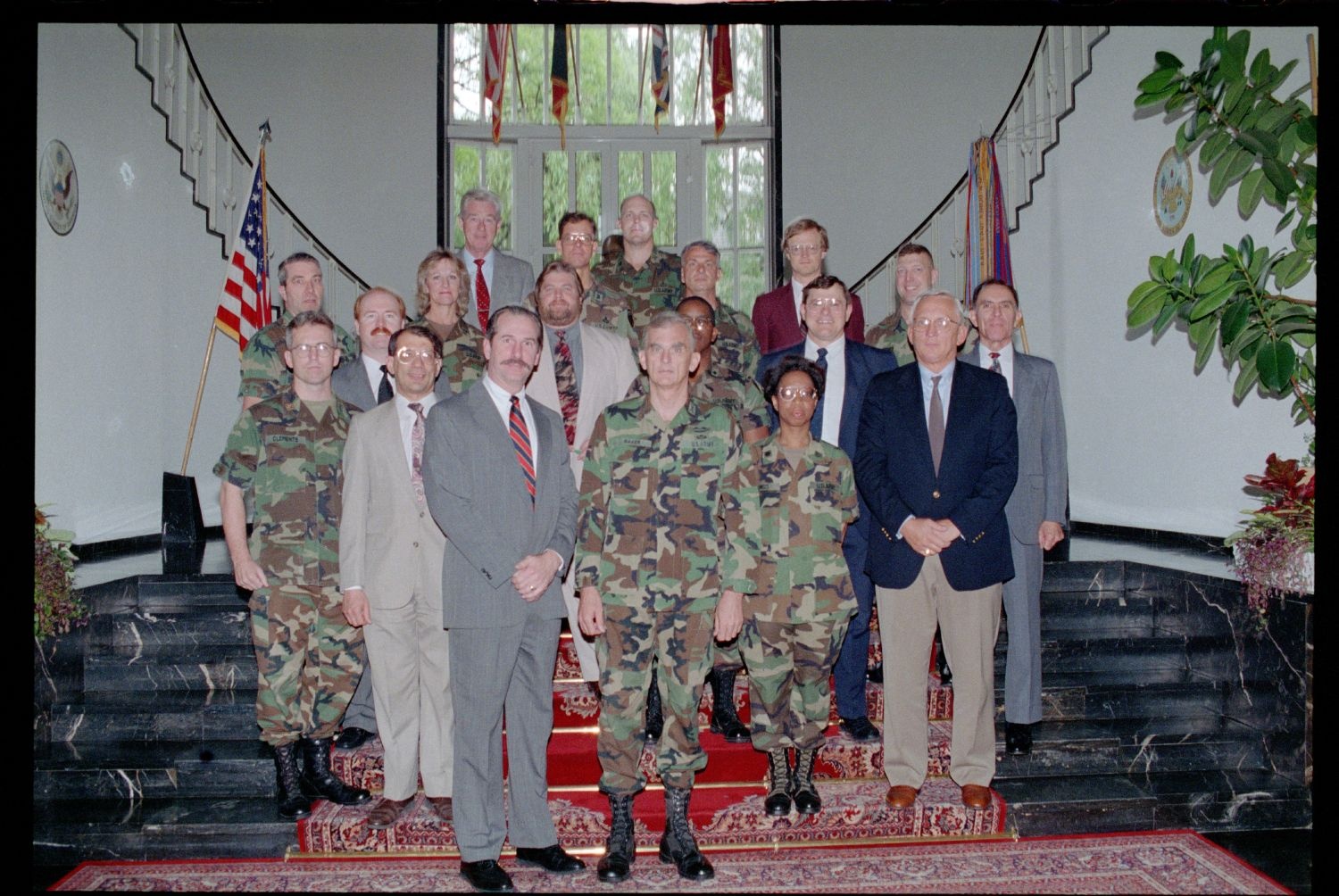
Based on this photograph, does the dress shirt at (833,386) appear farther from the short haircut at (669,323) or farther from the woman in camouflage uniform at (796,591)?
the short haircut at (669,323)

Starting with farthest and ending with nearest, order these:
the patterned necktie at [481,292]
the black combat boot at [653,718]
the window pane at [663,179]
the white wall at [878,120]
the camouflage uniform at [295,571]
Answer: the window pane at [663,179] < the white wall at [878,120] < the patterned necktie at [481,292] < the black combat boot at [653,718] < the camouflage uniform at [295,571]

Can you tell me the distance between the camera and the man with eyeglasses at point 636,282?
15.3 feet

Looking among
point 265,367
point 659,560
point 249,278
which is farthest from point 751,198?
point 659,560

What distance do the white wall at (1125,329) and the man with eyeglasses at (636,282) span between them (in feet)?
11.1

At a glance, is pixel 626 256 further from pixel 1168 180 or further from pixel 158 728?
pixel 1168 180

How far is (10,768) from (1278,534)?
14.6 ft

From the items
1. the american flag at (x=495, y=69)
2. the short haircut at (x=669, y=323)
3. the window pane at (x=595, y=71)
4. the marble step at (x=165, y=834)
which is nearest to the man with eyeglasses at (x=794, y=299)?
the short haircut at (x=669, y=323)

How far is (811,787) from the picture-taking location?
12.0 feet

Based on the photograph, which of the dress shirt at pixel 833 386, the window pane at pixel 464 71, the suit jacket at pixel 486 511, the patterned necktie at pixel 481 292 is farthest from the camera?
the window pane at pixel 464 71

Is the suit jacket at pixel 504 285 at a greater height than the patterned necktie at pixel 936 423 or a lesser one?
greater

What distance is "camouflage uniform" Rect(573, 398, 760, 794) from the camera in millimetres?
3311

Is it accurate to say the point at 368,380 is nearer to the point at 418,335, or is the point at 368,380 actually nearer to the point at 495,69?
the point at 418,335

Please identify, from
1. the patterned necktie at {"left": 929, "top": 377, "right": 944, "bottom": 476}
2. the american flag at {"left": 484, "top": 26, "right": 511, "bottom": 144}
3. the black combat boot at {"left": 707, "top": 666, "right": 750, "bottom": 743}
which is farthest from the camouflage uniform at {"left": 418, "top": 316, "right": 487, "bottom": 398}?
the american flag at {"left": 484, "top": 26, "right": 511, "bottom": 144}

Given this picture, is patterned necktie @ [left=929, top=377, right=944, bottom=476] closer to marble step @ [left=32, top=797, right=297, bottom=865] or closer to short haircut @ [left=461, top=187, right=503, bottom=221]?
short haircut @ [left=461, top=187, right=503, bottom=221]
